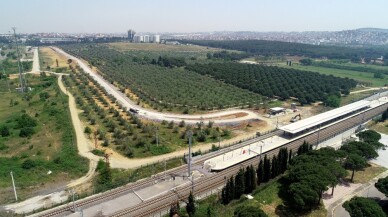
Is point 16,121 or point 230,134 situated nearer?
point 230,134

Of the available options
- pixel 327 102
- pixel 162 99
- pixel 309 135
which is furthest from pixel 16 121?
pixel 327 102

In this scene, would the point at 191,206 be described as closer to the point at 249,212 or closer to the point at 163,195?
the point at 163,195

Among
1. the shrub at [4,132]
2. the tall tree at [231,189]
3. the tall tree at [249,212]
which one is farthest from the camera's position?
the shrub at [4,132]

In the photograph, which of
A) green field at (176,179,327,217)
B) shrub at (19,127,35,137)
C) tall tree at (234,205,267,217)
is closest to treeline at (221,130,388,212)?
green field at (176,179,327,217)

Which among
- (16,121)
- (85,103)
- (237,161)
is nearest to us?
(237,161)

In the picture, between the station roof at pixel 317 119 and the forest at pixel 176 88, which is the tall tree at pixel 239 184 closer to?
the station roof at pixel 317 119

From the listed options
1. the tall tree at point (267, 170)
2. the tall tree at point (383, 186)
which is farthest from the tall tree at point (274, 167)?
the tall tree at point (383, 186)

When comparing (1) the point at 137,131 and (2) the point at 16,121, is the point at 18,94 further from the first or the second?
(1) the point at 137,131
